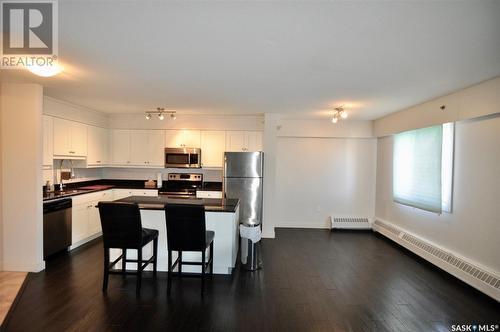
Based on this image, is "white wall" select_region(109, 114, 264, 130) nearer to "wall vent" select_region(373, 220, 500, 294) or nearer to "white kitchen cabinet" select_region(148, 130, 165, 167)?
"white kitchen cabinet" select_region(148, 130, 165, 167)

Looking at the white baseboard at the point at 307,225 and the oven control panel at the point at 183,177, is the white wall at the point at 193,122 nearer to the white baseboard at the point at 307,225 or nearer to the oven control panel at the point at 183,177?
the oven control panel at the point at 183,177

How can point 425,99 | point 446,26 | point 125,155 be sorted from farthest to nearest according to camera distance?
point 125,155
point 425,99
point 446,26

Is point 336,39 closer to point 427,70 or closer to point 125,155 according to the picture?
point 427,70

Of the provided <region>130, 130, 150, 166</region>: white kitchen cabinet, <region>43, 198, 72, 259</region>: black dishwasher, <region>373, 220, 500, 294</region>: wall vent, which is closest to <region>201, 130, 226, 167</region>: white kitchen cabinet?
<region>130, 130, 150, 166</region>: white kitchen cabinet

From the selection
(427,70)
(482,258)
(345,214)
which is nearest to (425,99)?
(427,70)

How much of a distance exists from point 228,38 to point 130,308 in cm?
278

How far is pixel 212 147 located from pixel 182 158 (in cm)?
68

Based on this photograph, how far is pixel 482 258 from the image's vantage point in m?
3.09

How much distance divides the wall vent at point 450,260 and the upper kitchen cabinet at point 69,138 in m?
6.16

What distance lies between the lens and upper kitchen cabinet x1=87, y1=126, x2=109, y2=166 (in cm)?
503

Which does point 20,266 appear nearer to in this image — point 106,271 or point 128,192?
point 106,271

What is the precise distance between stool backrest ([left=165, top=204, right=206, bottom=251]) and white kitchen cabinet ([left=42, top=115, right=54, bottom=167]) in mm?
2599

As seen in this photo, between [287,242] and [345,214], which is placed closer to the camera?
[287,242]

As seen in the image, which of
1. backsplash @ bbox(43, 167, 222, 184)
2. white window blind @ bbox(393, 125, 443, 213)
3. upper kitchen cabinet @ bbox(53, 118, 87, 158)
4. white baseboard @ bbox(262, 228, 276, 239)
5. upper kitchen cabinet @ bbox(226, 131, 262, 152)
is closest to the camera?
white window blind @ bbox(393, 125, 443, 213)
